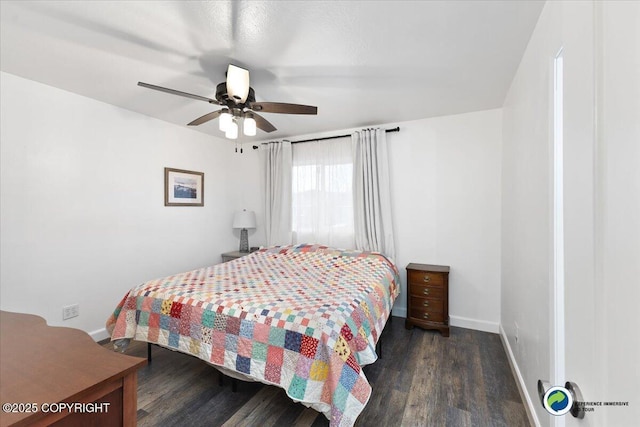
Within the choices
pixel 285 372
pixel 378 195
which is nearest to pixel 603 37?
pixel 285 372

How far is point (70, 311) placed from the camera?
264 cm

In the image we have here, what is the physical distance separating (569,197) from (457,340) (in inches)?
108

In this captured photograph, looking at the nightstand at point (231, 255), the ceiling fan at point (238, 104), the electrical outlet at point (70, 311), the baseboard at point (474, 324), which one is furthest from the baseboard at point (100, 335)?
the baseboard at point (474, 324)

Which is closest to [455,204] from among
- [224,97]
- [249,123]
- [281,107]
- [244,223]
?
[281,107]

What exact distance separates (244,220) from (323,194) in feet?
4.36

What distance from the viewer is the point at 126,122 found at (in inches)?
121

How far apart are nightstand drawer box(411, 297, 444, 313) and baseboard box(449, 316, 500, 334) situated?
0.43 metres

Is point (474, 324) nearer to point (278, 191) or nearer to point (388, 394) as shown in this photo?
point (388, 394)

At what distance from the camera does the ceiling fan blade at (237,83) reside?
1889 millimetres

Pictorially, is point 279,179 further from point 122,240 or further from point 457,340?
point 457,340

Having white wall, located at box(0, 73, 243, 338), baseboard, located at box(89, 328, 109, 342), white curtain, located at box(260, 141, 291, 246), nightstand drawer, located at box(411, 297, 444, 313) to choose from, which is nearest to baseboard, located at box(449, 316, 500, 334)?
nightstand drawer, located at box(411, 297, 444, 313)

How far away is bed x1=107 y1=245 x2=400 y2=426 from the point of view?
4.94 ft

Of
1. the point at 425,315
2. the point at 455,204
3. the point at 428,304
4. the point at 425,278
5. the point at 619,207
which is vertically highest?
the point at 455,204

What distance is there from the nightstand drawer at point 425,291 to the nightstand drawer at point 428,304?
0.04 metres
